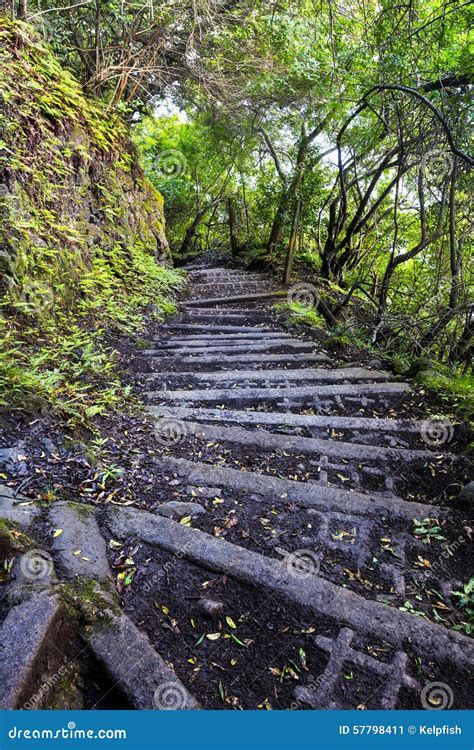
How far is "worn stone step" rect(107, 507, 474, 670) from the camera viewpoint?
1705mm

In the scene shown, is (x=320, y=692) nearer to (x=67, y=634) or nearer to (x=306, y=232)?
(x=67, y=634)

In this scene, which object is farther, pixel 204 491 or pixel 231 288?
pixel 231 288

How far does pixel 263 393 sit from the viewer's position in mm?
3891

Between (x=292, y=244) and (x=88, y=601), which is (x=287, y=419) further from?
(x=292, y=244)

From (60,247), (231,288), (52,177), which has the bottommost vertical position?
(231,288)

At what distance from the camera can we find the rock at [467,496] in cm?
253

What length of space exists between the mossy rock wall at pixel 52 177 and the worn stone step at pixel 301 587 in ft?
8.50

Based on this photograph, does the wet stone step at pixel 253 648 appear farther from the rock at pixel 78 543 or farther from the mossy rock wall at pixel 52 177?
the mossy rock wall at pixel 52 177

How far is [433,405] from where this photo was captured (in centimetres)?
380

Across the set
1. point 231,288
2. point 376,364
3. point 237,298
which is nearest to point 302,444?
point 376,364

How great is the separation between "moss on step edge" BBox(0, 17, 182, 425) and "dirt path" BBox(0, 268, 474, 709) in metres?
0.76

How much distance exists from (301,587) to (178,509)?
2.67 feet

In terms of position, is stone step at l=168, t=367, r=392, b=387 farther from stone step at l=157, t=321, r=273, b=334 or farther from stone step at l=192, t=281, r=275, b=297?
stone step at l=192, t=281, r=275, b=297

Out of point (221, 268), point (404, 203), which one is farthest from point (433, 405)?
point (221, 268)
